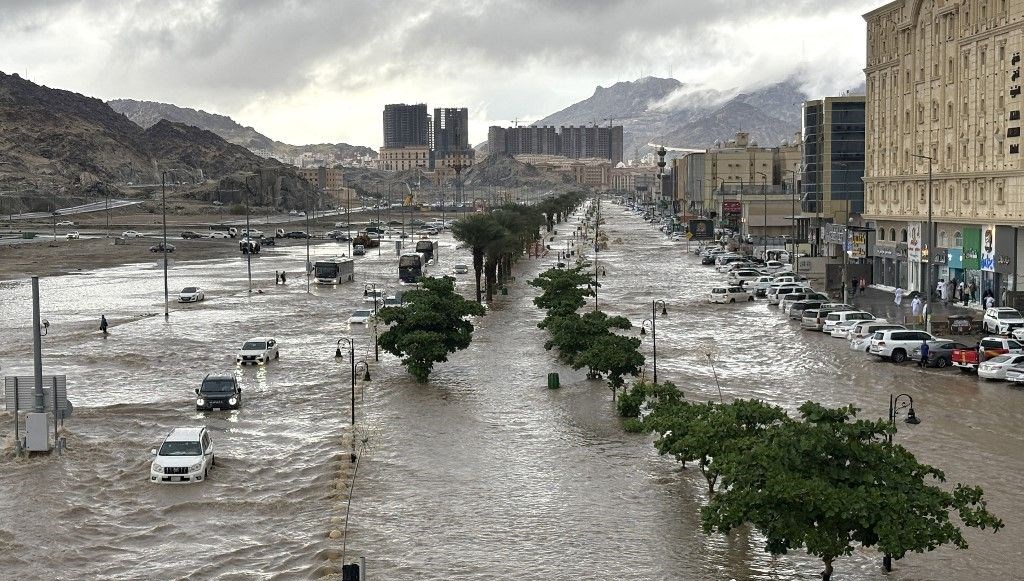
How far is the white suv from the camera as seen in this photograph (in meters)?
29.1

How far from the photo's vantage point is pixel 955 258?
211 feet

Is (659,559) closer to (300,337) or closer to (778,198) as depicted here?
(300,337)

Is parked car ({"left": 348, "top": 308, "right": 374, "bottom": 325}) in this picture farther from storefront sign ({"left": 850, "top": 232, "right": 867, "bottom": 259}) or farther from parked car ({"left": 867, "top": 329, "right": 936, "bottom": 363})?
storefront sign ({"left": 850, "top": 232, "right": 867, "bottom": 259})

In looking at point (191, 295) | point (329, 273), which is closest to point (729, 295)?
point (329, 273)

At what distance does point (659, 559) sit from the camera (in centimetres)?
2336

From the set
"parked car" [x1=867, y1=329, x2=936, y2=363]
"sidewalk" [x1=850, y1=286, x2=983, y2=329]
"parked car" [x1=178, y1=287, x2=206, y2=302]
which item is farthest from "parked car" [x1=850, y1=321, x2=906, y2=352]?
"parked car" [x1=178, y1=287, x2=206, y2=302]

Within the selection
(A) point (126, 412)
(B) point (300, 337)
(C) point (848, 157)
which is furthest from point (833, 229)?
(A) point (126, 412)

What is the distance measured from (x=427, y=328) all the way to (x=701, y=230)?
115516 mm

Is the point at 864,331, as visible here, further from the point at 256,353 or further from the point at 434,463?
the point at 434,463

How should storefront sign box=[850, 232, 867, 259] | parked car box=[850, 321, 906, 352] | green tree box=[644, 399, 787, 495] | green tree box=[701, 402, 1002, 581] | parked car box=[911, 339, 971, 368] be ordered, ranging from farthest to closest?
storefront sign box=[850, 232, 867, 259] < parked car box=[850, 321, 906, 352] < parked car box=[911, 339, 971, 368] < green tree box=[644, 399, 787, 495] < green tree box=[701, 402, 1002, 581]

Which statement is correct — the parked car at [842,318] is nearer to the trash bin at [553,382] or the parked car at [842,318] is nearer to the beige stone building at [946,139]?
the beige stone building at [946,139]

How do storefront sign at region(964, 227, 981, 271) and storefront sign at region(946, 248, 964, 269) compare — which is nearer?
storefront sign at region(964, 227, 981, 271)

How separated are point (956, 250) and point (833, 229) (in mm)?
19871

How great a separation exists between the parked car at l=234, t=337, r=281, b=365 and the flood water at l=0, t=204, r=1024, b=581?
1104 millimetres
